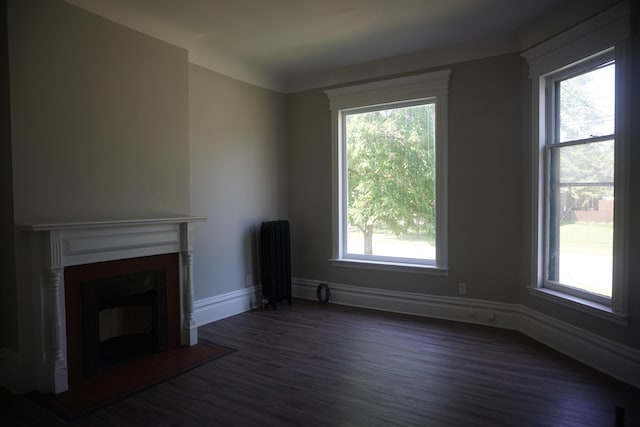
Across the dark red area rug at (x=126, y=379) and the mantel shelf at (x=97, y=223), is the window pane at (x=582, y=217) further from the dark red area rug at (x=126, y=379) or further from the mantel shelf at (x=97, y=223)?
the mantel shelf at (x=97, y=223)

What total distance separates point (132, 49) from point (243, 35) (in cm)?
105

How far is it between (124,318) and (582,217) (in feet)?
13.4

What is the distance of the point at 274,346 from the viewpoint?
3.71 metres

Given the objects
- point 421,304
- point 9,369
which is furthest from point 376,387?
point 9,369

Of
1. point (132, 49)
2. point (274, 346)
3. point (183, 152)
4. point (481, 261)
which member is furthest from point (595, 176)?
point (132, 49)

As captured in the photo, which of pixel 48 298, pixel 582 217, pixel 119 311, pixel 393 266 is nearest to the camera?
pixel 48 298

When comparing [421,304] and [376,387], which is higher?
[421,304]

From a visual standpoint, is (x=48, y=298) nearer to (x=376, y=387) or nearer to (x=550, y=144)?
(x=376, y=387)

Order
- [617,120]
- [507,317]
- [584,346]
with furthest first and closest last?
[507,317] → [584,346] → [617,120]

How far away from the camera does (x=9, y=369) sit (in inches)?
113

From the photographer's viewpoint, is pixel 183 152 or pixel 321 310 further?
pixel 321 310

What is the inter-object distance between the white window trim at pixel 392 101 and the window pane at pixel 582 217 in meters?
1.08

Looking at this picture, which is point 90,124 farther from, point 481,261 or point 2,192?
point 481,261

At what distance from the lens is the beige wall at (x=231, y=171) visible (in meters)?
4.36
